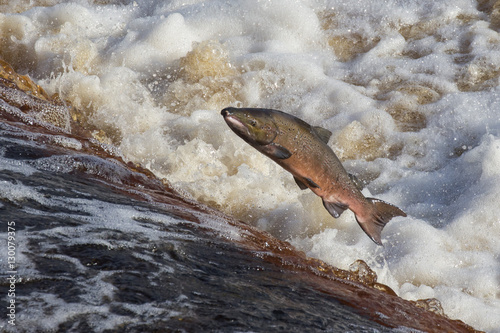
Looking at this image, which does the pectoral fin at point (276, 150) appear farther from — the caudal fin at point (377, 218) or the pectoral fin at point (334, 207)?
the caudal fin at point (377, 218)

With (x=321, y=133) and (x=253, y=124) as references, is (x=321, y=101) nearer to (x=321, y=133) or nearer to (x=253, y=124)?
(x=321, y=133)

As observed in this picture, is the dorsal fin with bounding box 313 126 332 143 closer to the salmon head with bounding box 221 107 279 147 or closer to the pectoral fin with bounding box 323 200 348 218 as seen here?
the salmon head with bounding box 221 107 279 147

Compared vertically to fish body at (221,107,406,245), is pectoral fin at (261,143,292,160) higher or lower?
lower

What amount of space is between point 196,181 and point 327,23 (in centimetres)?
338

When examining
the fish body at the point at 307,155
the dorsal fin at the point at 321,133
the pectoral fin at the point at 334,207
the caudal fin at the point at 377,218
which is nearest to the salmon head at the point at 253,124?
the fish body at the point at 307,155

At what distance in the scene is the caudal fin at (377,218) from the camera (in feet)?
9.90

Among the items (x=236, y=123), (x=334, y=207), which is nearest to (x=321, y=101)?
(x=334, y=207)

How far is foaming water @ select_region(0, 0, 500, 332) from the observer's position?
12.7 ft

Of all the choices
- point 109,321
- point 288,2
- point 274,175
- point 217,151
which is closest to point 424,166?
point 274,175


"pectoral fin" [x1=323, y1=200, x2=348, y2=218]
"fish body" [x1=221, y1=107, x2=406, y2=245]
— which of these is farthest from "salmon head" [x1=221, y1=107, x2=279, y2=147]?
"pectoral fin" [x1=323, y1=200, x2=348, y2=218]

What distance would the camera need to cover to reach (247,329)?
6.52ft

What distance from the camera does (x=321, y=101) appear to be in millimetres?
5586

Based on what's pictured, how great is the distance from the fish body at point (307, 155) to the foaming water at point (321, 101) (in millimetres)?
718

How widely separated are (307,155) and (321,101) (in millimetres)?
3087
